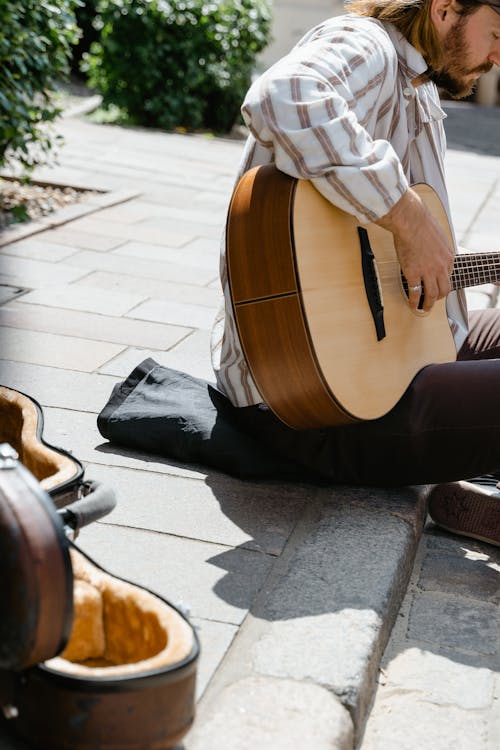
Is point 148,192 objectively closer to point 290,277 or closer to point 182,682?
point 290,277

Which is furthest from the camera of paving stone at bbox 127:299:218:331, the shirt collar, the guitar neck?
paving stone at bbox 127:299:218:331

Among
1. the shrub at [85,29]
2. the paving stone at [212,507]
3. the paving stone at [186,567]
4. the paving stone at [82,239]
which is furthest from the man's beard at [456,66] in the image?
the shrub at [85,29]

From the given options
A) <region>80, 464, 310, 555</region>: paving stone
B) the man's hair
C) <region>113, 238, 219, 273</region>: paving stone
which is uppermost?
the man's hair

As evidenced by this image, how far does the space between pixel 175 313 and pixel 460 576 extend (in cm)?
192

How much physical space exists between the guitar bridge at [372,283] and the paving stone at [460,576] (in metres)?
0.61

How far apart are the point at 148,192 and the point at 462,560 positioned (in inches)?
169

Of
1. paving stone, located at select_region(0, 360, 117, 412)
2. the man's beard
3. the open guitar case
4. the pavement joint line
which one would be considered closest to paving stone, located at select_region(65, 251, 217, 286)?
paving stone, located at select_region(0, 360, 117, 412)

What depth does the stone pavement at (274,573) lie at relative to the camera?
1952 millimetres

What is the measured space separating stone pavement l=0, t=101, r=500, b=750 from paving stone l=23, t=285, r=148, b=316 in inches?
0.5

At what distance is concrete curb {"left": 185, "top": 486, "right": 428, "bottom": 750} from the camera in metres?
1.84

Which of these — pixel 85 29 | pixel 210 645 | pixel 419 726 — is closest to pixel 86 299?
pixel 210 645

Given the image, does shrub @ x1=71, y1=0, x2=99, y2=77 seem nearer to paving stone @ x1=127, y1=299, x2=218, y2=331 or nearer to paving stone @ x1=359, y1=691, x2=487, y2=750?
paving stone @ x1=127, y1=299, x2=218, y2=331

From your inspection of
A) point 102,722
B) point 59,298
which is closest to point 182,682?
point 102,722

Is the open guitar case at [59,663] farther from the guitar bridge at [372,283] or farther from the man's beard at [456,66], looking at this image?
the man's beard at [456,66]
